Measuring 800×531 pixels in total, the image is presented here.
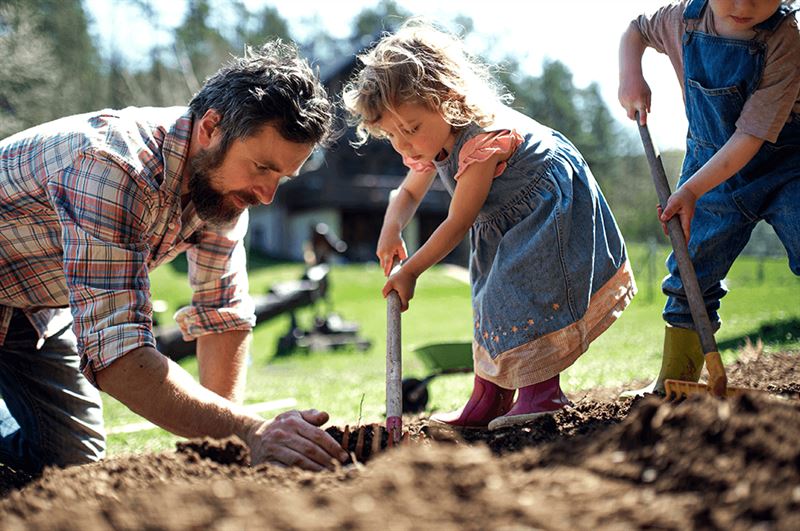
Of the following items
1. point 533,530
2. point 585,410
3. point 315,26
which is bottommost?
point 585,410

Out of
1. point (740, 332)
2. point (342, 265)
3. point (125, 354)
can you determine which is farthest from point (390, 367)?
point (342, 265)

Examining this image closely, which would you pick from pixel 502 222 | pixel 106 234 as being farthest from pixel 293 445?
pixel 502 222

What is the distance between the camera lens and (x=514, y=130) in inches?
120

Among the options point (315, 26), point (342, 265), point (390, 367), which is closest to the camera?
point (390, 367)

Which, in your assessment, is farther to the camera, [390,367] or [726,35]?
[726,35]

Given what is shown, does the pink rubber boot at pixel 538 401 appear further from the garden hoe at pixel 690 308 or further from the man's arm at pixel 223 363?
the man's arm at pixel 223 363

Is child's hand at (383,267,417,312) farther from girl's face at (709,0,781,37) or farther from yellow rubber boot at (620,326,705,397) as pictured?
girl's face at (709,0,781,37)

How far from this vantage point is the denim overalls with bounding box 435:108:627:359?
116 inches

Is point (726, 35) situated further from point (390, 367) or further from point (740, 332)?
point (740, 332)

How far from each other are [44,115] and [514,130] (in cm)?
2128

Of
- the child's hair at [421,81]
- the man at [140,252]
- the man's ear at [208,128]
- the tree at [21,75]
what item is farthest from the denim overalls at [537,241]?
the tree at [21,75]

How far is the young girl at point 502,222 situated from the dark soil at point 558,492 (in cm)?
126

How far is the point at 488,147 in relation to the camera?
2951 millimetres

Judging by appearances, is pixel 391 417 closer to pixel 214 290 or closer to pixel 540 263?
pixel 540 263
